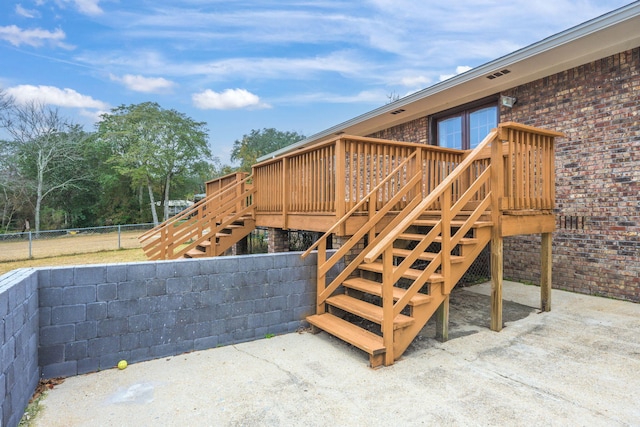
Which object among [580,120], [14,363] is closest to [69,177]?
[14,363]

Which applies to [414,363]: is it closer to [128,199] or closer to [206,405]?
[206,405]

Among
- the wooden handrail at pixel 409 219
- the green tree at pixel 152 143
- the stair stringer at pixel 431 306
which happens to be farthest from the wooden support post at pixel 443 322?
the green tree at pixel 152 143

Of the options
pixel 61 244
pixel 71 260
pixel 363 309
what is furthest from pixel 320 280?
pixel 61 244

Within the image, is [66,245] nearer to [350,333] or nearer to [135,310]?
[135,310]

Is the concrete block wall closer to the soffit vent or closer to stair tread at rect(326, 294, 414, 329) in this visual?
stair tread at rect(326, 294, 414, 329)

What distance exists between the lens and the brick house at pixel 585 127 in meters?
4.55

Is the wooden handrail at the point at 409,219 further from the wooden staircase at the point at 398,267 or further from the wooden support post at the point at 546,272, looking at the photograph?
the wooden support post at the point at 546,272

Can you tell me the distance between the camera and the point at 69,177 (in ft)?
75.3

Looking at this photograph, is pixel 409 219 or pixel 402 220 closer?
pixel 409 219

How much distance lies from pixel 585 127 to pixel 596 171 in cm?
68

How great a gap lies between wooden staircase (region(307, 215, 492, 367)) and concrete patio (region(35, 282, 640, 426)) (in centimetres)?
17

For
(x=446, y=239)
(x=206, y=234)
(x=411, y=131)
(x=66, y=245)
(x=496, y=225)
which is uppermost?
(x=411, y=131)

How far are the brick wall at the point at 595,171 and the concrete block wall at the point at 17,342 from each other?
654 cm

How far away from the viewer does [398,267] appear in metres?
2.98
